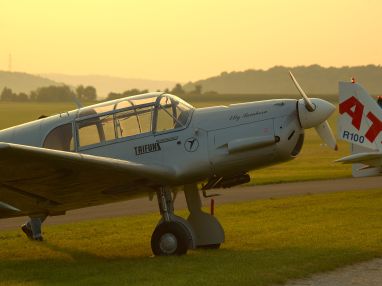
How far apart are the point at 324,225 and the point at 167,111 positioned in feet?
15.6

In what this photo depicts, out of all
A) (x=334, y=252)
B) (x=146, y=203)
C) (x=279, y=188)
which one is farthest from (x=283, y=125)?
(x=279, y=188)

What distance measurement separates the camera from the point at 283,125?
1273 cm

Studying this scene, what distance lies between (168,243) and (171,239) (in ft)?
0.27

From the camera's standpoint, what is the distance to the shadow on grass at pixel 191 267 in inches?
418

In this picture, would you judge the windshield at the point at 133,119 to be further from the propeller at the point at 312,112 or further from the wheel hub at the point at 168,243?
the propeller at the point at 312,112

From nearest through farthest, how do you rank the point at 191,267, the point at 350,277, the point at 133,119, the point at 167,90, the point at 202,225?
the point at 350,277, the point at 191,267, the point at 133,119, the point at 202,225, the point at 167,90

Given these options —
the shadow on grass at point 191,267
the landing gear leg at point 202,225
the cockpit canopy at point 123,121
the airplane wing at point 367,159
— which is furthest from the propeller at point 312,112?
the airplane wing at point 367,159

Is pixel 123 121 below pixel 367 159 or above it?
above

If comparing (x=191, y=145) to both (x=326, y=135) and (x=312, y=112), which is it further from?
(x=326, y=135)

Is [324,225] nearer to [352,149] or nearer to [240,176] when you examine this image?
[352,149]

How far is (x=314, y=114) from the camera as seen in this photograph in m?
12.8

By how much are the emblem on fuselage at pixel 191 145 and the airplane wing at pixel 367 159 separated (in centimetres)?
408

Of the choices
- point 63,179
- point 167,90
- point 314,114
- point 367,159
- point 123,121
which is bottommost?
point 367,159

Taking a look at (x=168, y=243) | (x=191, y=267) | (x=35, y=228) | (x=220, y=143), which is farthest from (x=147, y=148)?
(x=35, y=228)
